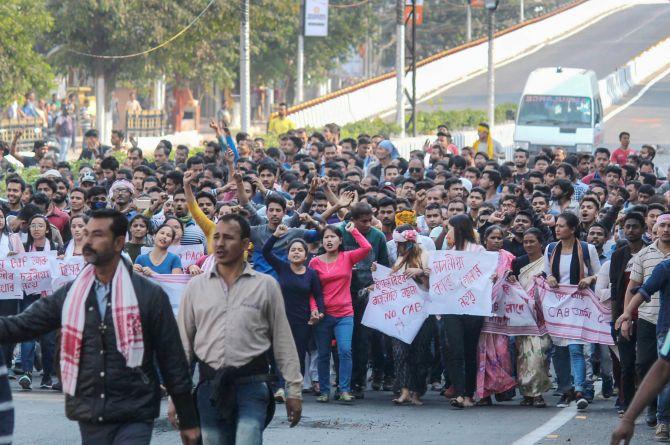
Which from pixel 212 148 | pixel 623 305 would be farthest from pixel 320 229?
pixel 212 148

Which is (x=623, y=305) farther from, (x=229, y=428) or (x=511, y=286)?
(x=229, y=428)

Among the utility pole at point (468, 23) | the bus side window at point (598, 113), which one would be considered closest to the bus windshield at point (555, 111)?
the bus side window at point (598, 113)

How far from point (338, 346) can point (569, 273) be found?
6.76 ft

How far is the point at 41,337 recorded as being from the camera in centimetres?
1356

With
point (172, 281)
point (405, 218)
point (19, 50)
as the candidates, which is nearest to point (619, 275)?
point (405, 218)

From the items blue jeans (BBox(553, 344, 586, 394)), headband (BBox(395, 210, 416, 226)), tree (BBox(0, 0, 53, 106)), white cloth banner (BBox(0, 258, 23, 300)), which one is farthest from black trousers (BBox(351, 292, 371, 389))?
tree (BBox(0, 0, 53, 106))

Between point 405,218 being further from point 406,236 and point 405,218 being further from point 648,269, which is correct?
point 648,269

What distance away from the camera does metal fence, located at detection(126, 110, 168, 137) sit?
51.2 meters

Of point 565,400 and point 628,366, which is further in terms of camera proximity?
point 565,400

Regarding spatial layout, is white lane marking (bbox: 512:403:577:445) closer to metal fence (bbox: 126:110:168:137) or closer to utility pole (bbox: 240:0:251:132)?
utility pole (bbox: 240:0:251:132)

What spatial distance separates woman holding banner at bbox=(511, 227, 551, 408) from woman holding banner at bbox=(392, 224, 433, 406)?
783 mm

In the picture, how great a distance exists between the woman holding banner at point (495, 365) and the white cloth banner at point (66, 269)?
3704 mm

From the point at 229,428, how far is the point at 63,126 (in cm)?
3252

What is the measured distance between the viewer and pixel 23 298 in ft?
45.8
